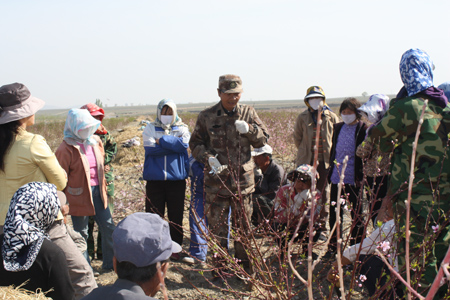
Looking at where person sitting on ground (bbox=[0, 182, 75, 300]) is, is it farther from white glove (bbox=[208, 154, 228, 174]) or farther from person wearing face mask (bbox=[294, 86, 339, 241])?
person wearing face mask (bbox=[294, 86, 339, 241])

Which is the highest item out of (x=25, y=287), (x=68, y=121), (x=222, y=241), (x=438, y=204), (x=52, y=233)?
(x=68, y=121)

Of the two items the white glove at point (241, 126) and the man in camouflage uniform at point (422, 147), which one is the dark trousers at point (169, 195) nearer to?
the white glove at point (241, 126)

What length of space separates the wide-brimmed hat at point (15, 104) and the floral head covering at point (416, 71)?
2500mm

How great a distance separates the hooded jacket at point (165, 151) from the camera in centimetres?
458

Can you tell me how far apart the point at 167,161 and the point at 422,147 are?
2.70 m

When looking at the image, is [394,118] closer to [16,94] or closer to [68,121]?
[16,94]

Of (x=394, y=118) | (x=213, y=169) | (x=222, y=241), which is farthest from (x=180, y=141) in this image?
(x=394, y=118)

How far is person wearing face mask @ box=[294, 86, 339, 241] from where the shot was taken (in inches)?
194

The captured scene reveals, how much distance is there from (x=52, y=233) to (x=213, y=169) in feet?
5.44

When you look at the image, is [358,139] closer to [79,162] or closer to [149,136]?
[149,136]

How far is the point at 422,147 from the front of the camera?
2598mm

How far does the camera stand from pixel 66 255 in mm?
2713

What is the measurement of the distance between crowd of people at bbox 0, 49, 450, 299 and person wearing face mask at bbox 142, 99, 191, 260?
0.04ft

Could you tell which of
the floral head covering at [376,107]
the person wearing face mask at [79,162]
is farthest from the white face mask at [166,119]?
the floral head covering at [376,107]
